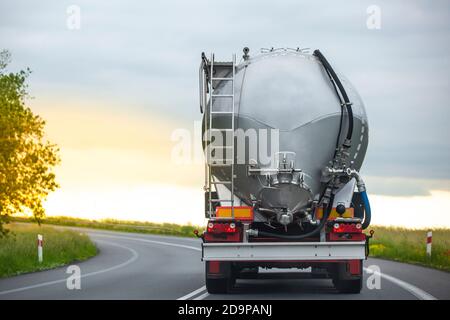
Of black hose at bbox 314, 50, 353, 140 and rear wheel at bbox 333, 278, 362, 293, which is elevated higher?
black hose at bbox 314, 50, 353, 140

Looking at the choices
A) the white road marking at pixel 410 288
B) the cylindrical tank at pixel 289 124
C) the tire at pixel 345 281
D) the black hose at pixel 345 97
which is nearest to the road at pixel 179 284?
the white road marking at pixel 410 288

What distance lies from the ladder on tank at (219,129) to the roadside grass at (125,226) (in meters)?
38.8

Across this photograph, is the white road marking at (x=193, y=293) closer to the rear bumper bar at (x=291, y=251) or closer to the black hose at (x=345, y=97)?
the rear bumper bar at (x=291, y=251)

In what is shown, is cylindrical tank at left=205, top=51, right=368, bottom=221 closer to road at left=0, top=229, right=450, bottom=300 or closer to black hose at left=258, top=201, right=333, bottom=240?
black hose at left=258, top=201, right=333, bottom=240

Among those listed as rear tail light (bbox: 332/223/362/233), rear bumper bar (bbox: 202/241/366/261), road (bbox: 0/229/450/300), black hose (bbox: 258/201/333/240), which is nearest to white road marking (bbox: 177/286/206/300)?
road (bbox: 0/229/450/300)

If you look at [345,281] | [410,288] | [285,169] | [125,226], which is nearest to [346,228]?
[345,281]

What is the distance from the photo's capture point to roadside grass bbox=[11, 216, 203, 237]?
5950 cm

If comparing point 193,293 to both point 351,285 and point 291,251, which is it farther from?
point 351,285

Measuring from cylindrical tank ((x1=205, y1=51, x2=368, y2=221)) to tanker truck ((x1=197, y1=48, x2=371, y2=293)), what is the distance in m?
0.02

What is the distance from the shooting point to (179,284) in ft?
66.2
